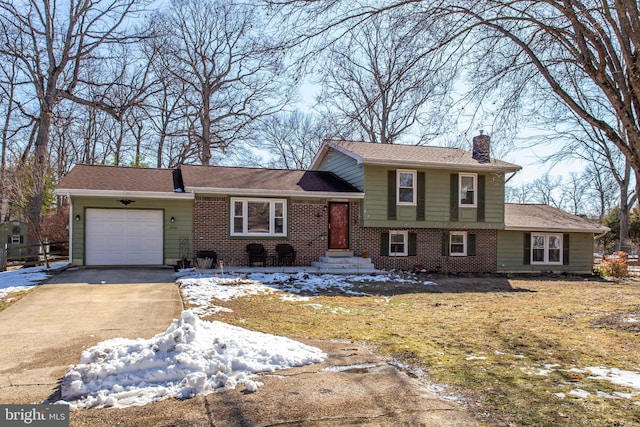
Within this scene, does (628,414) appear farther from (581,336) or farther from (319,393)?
(581,336)

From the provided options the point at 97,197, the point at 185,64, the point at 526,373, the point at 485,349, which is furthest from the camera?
the point at 185,64

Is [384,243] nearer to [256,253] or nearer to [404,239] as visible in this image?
[404,239]

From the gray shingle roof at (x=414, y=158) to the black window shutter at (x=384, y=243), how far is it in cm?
272

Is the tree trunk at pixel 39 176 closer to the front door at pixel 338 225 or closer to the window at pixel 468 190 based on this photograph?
the front door at pixel 338 225

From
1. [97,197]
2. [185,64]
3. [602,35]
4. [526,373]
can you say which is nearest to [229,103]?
[185,64]

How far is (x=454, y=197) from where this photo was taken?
17859 mm

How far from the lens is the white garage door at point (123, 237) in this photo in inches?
570

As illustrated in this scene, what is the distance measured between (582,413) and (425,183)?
14.3 meters

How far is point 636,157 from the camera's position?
280 inches

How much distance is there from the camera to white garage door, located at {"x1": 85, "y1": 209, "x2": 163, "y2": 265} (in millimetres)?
14477

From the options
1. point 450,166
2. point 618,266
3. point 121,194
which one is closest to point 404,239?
point 450,166

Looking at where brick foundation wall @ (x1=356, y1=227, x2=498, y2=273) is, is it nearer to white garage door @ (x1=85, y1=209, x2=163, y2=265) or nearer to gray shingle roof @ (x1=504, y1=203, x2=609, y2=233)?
gray shingle roof @ (x1=504, y1=203, x2=609, y2=233)

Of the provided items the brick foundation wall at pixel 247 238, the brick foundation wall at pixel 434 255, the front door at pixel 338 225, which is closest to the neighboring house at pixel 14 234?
the brick foundation wall at pixel 247 238

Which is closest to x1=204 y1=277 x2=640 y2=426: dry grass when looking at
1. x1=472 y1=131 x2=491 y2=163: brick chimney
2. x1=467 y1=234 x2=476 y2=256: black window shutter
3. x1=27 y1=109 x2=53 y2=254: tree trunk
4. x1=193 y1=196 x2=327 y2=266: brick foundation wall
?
x1=472 y1=131 x2=491 y2=163: brick chimney
